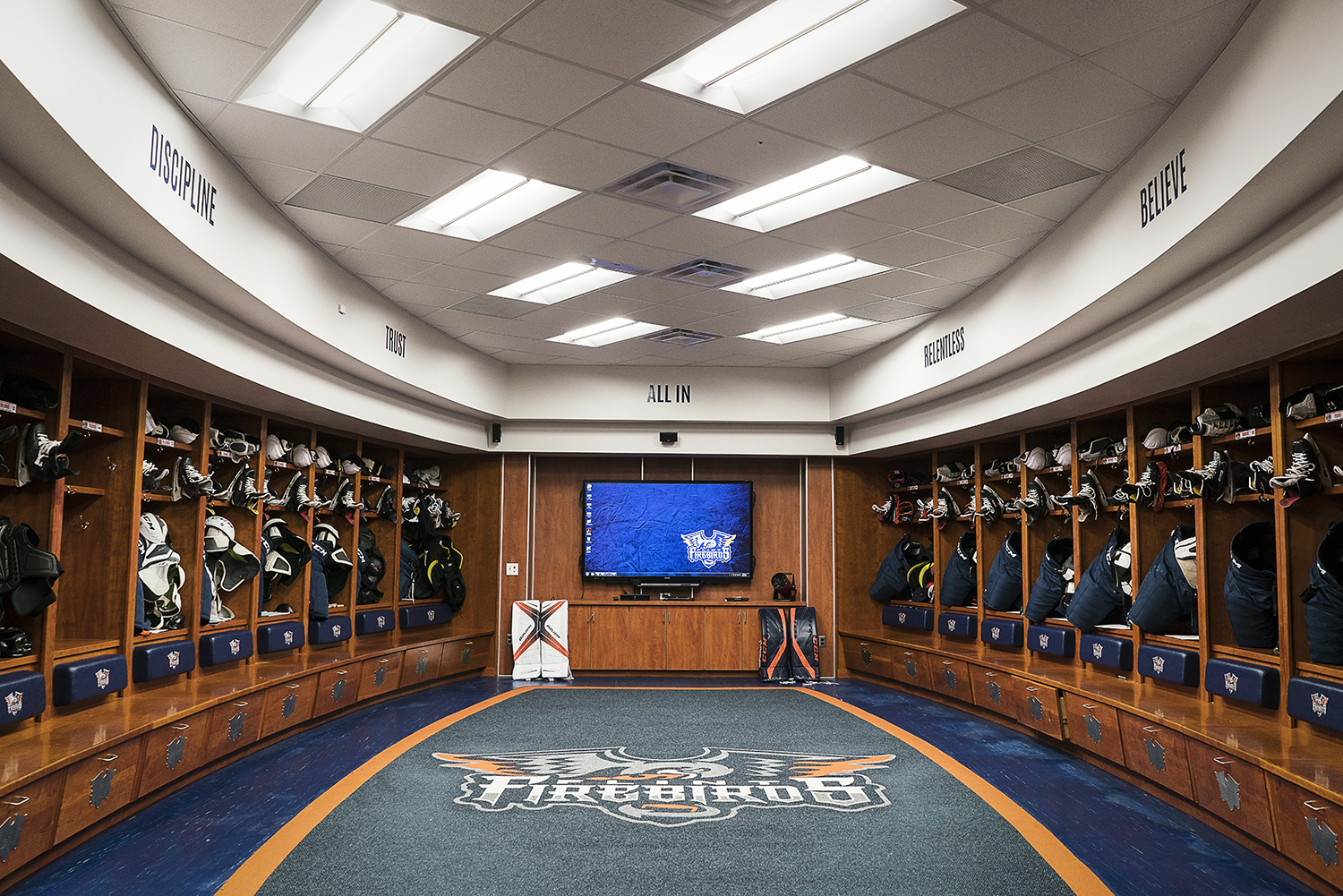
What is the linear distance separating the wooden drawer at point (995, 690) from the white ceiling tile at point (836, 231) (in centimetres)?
297

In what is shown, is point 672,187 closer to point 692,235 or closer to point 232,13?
point 692,235

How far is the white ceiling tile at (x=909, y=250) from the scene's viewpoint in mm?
5008

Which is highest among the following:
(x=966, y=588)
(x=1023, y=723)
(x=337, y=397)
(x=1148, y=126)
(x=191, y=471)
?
Result: (x=1148, y=126)

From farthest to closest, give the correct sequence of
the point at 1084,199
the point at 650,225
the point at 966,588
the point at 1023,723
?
the point at 966,588
the point at 1023,723
the point at 650,225
the point at 1084,199

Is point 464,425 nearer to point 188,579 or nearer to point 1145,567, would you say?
point 188,579

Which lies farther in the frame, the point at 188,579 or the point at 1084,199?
the point at 188,579

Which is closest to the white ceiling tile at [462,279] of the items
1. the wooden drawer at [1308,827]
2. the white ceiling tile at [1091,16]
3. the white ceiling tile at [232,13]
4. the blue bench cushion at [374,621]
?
the white ceiling tile at [232,13]

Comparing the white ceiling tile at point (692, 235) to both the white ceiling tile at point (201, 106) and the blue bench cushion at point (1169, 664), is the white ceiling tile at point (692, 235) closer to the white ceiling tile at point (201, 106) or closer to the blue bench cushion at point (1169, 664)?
the white ceiling tile at point (201, 106)

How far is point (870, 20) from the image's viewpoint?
3.02 metres

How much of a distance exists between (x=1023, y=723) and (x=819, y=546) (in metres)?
3.49

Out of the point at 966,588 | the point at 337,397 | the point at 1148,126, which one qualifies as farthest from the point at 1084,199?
the point at 337,397

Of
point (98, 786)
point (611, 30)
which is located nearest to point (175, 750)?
point (98, 786)

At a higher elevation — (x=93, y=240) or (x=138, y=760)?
(x=93, y=240)

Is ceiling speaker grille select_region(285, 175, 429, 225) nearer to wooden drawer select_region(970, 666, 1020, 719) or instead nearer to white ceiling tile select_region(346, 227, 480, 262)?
white ceiling tile select_region(346, 227, 480, 262)
